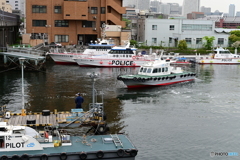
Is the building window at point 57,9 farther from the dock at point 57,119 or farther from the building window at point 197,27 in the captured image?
the dock at point 57,119

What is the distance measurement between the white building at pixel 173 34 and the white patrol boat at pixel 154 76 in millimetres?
47848

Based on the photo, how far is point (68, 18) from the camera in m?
82.6

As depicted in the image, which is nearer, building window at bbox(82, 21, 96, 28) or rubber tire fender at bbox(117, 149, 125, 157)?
rubber tire fender at bbox(117, 149, 125, 157)

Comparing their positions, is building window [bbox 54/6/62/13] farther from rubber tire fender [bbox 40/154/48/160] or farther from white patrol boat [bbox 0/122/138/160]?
rubber tire fender [bbox 40/154/48/160]

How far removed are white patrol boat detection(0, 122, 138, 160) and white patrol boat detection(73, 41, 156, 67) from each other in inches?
1965

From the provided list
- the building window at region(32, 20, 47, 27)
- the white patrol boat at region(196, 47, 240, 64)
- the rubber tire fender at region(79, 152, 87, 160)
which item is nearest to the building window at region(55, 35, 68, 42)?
the building window at region(32, 20, 47, 27)

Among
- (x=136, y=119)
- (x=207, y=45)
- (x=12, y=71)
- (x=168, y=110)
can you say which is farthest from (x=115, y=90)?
(x=207, y=45)

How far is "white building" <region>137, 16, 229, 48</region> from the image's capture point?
319 feet

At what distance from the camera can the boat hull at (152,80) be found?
4332cm

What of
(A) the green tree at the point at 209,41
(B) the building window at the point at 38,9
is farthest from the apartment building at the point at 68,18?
(A) the green tree at the point at 209,41

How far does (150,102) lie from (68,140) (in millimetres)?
18009

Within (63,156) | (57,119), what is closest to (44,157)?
(63,156)

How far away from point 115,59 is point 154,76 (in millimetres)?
25359

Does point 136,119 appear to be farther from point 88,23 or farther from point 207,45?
point 207,45
